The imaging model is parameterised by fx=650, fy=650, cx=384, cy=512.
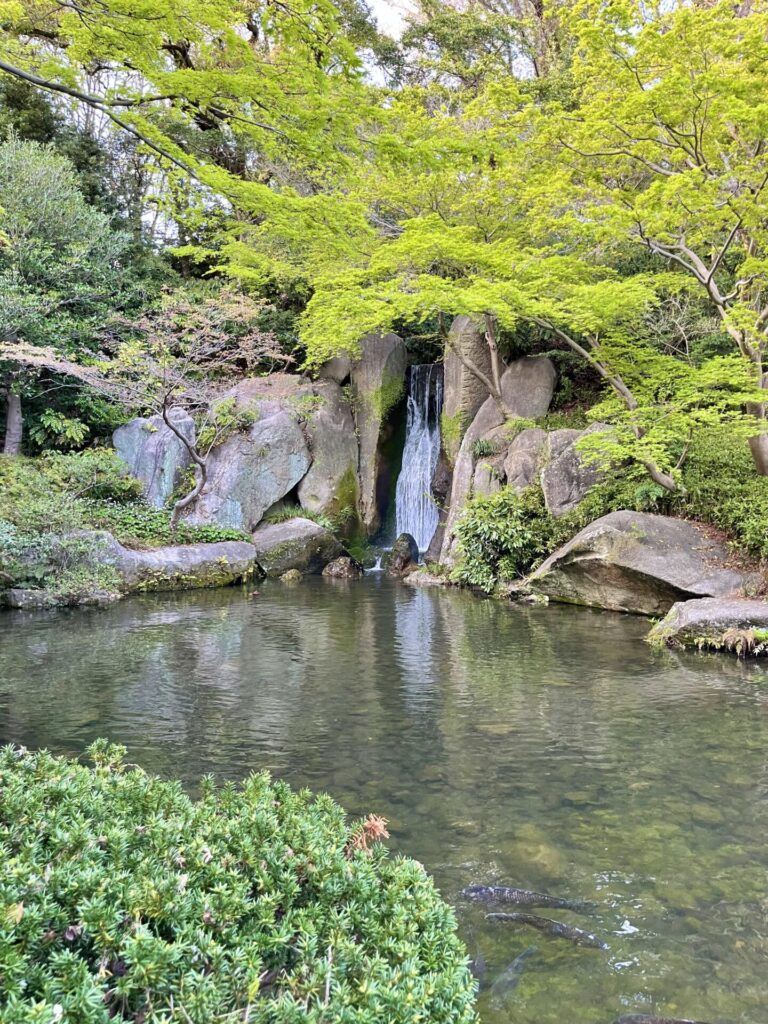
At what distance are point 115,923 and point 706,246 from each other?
1483cm

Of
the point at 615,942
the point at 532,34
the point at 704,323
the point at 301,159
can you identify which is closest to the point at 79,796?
the point at 615,942

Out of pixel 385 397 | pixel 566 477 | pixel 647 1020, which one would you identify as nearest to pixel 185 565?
pixel 385 397

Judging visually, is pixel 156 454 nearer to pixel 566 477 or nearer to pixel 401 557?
pixel 401 557

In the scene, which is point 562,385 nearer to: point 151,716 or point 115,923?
point 151,716

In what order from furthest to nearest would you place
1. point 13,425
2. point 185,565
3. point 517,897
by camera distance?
1. point 13,425
2. point 185,565
3. point 517,897

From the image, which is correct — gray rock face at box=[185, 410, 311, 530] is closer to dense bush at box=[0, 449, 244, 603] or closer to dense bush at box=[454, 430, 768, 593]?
dense bush at box=[0, 449, 244, 603]

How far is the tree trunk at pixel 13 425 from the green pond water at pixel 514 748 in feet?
33.0

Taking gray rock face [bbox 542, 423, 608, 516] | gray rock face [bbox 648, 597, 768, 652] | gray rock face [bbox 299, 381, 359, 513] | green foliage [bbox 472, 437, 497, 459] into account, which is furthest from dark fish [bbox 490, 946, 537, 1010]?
gray rock face [bbox 299, 381, 359, 513]

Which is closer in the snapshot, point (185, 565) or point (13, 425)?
point (185, 565)

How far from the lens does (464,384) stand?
19.4 metres

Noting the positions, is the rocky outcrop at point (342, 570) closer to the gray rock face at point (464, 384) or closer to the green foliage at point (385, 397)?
the gray rock face at point (464, 384)

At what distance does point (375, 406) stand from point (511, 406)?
4.72 metres

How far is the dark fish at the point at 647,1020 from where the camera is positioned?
269cm

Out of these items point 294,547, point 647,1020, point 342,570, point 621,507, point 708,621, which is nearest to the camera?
point 647,1020
